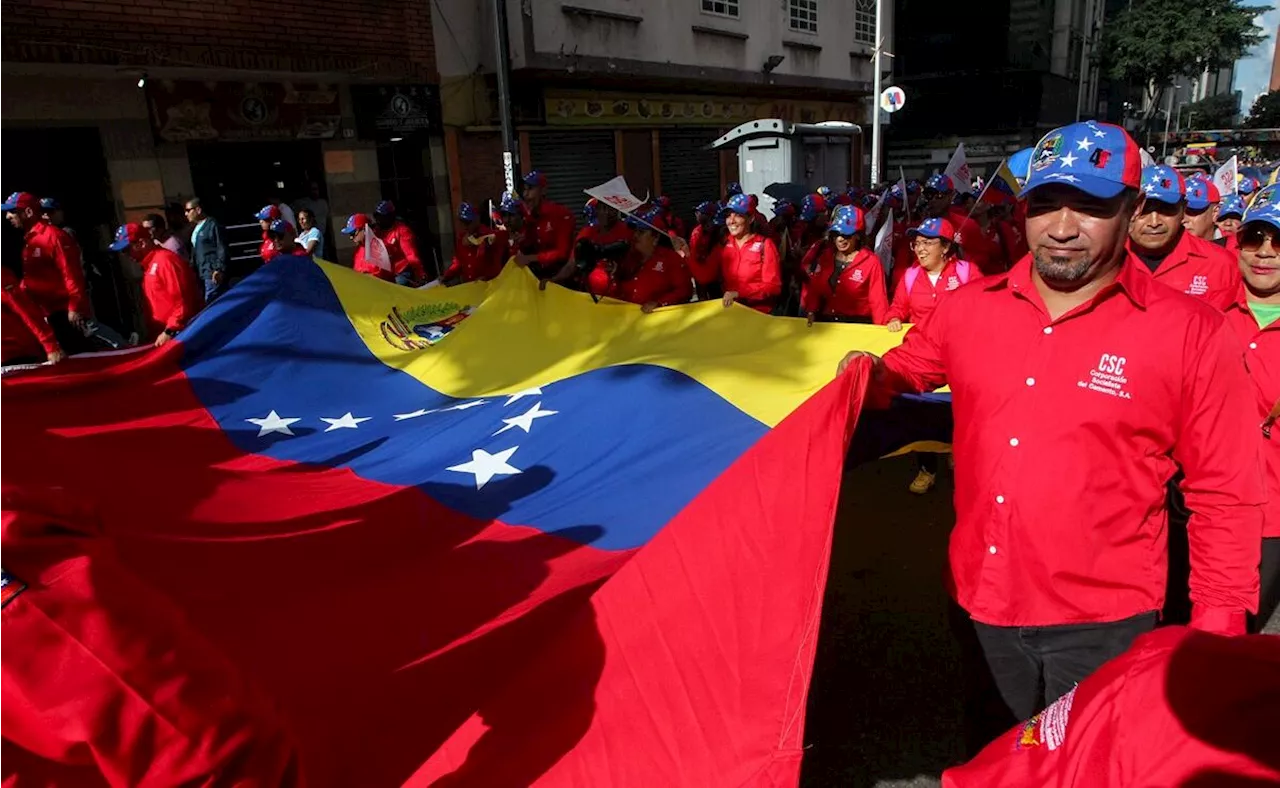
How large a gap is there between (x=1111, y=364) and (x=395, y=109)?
13351 millimetres

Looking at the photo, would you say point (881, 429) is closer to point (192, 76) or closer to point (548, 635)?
point (548, 635)

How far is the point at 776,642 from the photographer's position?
213cm

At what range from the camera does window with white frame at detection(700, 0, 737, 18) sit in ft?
61.1

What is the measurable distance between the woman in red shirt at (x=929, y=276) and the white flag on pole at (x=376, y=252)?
6.20m

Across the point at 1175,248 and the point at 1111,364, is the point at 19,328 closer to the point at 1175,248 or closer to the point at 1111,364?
the point at 1111,364

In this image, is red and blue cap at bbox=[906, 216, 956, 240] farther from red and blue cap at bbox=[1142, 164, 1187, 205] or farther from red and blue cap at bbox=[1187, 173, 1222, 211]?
red and blue cap at bbox=[1142, 164, 1187, 205]

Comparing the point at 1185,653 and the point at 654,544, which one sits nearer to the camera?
the point at 1185,653

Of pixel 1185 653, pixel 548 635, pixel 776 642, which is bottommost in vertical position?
pixel 548 635

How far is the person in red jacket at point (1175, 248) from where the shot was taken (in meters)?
4.09

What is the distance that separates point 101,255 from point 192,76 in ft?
8.73

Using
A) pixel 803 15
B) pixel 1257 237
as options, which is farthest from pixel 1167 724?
pixel 803 15

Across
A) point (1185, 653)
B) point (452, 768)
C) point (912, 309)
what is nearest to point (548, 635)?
point (452, 768)

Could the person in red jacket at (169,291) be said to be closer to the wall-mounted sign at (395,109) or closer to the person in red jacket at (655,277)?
the person in red jacket at (655,277)

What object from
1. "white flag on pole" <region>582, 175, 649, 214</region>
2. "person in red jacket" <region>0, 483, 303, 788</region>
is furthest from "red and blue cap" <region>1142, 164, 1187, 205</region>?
"white flag on pole" <region>582, 175, 649, 214</region>
